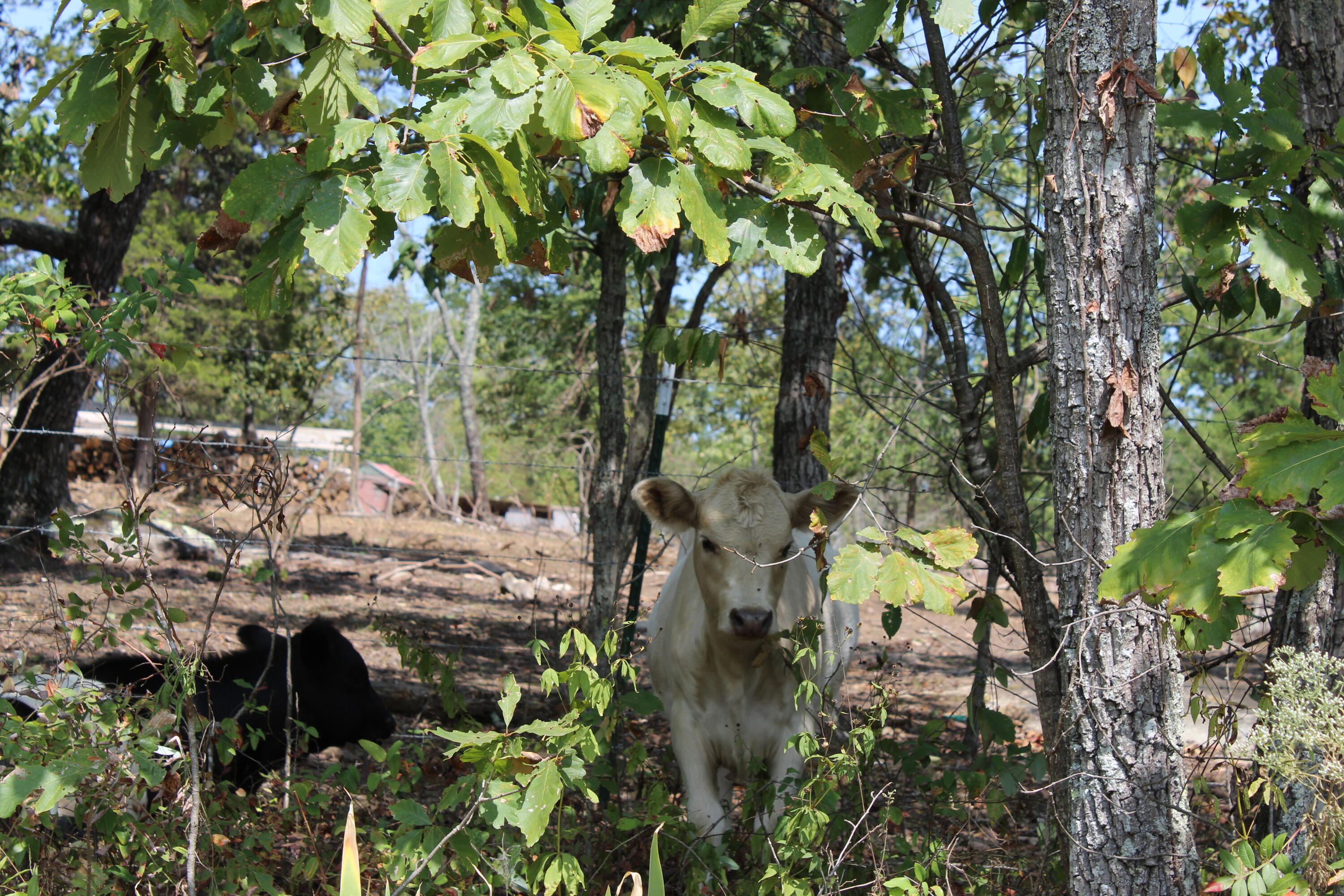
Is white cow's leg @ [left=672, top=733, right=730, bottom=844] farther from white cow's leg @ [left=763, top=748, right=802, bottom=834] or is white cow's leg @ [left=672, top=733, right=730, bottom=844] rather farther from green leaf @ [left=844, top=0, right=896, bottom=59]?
green leaf @ [left=844, top=0, right=896, bottom=59]

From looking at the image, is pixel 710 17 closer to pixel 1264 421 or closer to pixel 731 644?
pixel 1264 421

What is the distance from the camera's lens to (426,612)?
430 inches

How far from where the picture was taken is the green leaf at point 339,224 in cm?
224

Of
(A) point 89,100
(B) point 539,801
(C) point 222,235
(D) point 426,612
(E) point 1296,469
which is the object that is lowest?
(D) point 426,612

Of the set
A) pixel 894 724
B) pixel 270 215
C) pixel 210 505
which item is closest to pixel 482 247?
pixel 270 215

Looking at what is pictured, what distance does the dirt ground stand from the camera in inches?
247

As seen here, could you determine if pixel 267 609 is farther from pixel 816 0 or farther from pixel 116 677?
pixel 816 0

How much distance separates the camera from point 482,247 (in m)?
2.75

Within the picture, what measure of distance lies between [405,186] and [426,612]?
9192 millimetres

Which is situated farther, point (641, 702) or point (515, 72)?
point (641, 702)

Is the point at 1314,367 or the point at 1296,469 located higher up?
the point at 1314,367

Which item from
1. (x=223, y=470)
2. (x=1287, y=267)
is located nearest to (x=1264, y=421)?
(x=1287, y=267)

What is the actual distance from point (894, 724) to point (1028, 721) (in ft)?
3.36

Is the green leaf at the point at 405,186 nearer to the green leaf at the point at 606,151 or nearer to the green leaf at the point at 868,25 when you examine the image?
the green leaf at the point at 606,151
